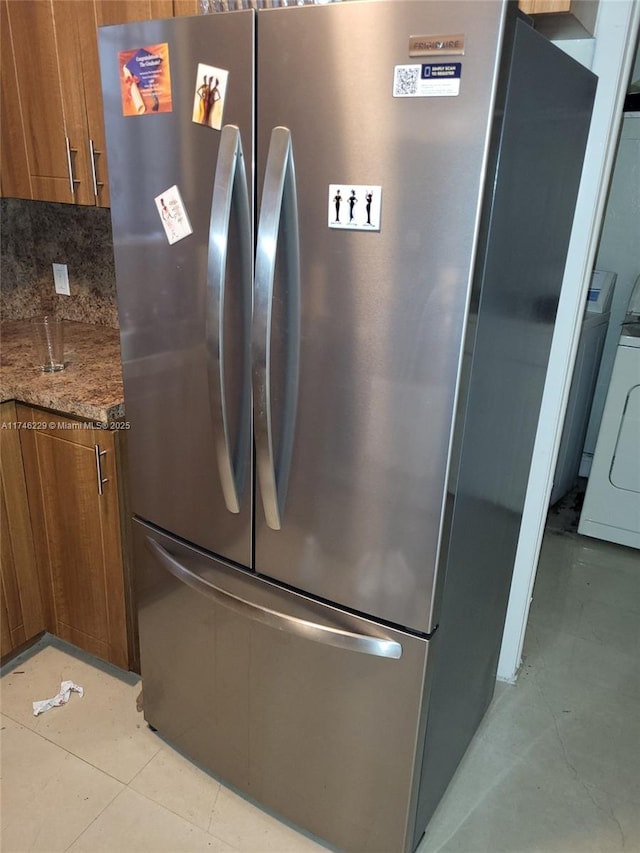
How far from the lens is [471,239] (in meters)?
0.98

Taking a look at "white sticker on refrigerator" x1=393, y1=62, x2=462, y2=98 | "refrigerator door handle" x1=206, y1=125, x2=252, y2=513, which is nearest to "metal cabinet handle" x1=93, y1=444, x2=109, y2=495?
"refrigerator door handle" x1=206, y1=125, x2=252, y2=513

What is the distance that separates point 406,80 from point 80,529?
149 centimetres

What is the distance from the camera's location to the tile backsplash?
2.35 m

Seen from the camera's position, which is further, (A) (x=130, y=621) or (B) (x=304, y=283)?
(A) (x=130, y=621)

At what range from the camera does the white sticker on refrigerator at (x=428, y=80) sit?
0.93 meters

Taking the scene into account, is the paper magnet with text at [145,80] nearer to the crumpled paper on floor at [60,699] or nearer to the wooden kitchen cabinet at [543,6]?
the wooden kitchen cabinet at [543,6]

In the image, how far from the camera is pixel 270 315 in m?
1.16

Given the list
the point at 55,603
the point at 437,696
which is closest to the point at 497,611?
the point at 437,696

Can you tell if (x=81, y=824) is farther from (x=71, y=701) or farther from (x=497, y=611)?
(x=497, y=611)

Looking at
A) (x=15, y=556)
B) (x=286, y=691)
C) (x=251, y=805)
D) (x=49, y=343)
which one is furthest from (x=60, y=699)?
(x=49, y=343)

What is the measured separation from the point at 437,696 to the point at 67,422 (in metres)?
1.19

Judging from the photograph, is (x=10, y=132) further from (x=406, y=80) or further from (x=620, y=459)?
(x=620, y=459)

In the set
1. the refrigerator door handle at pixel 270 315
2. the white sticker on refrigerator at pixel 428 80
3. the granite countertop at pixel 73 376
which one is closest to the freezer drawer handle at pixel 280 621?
the refrigerator door handle at pixel 270 315

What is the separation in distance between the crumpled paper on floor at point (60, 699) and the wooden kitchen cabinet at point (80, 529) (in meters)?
0.11
